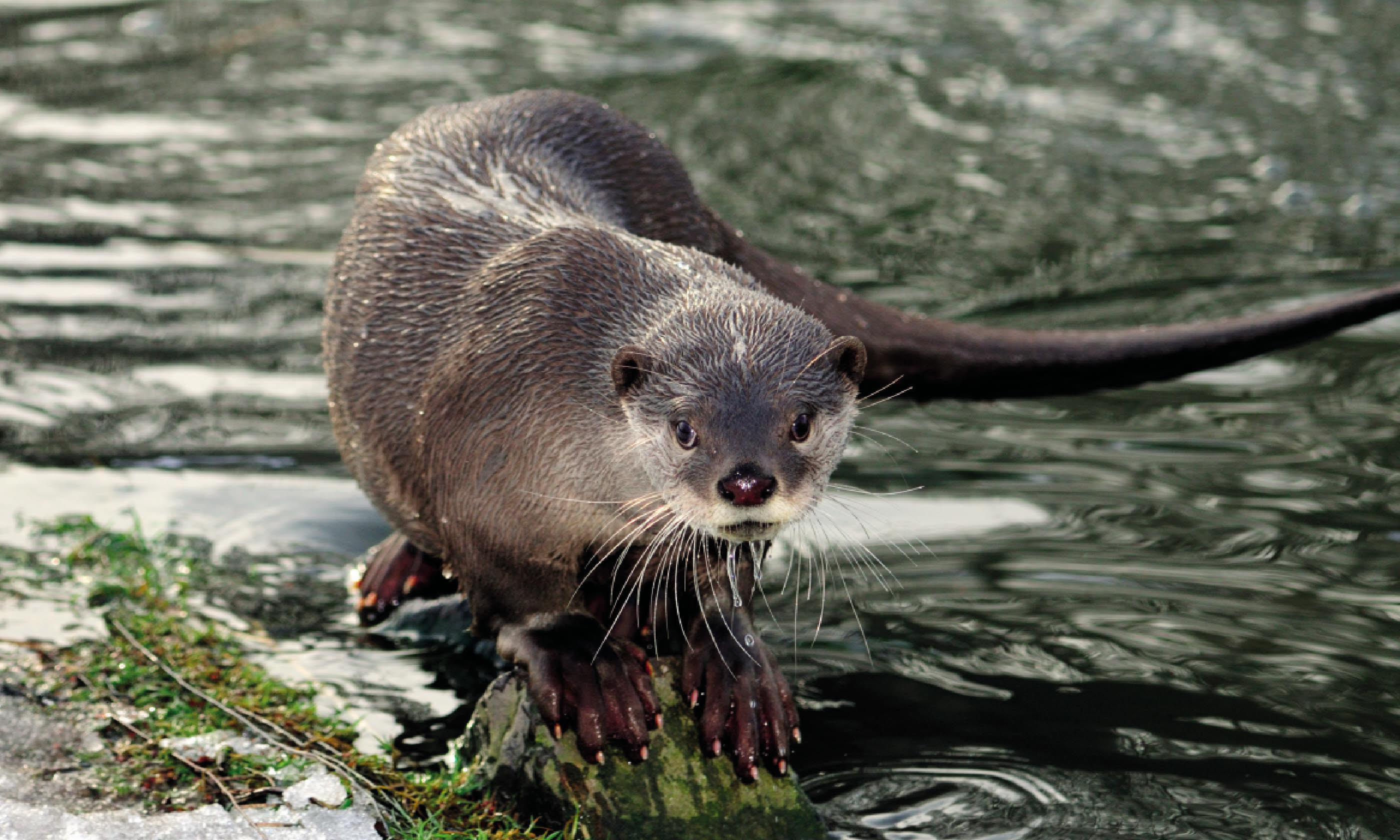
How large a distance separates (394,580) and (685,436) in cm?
123

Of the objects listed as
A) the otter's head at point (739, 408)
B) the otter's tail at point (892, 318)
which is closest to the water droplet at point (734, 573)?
the otter's head at point (739, 408)

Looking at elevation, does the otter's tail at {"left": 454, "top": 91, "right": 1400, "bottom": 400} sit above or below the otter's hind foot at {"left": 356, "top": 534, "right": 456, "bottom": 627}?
above

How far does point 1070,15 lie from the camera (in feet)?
25.6

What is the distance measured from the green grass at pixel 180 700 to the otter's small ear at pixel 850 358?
0.78m

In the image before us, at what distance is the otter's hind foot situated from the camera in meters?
3.41

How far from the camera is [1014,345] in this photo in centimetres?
348

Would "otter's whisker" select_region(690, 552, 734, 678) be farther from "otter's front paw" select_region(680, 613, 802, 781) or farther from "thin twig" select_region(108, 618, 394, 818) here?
"thin twig" select_region(108, 618, 394, 818)

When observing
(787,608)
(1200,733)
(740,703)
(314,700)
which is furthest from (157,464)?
(1200,733)

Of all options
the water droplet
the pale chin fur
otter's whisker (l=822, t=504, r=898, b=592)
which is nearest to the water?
otter's whisker (l=822, t=504, r=898, b=592)

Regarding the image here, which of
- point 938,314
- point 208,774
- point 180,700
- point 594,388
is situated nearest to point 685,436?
point 594,388

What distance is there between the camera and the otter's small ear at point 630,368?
2.42 metres

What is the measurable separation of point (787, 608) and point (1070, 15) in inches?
202

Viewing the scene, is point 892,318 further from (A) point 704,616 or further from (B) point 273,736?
(B) point 273,736

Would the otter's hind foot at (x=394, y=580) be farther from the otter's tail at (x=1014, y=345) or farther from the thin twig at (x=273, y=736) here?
the otter's tail at (x=1014, y=345)
